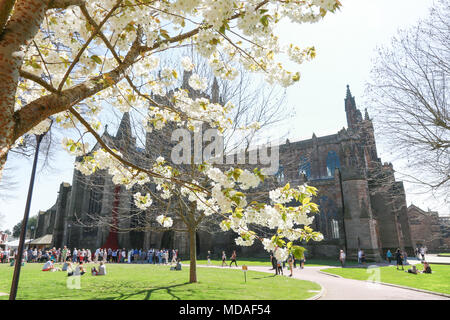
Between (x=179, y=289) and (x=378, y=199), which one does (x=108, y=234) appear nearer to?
(x=179, y=289)

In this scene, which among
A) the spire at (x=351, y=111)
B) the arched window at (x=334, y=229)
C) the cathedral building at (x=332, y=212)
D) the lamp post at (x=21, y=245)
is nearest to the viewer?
the lamp post at (x=21, y=245)

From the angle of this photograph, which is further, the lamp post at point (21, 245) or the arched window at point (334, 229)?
the arched window at point (334, 229)

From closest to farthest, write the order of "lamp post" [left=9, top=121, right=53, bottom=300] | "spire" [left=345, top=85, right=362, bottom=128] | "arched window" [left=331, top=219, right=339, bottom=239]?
"lamp post" [left=9, top=121, right=53, bottom=300] < "arched window" [left=331, top=219, right=339, bottom=239] < "spire" [left=345, top=85, right=362, bottom=128]

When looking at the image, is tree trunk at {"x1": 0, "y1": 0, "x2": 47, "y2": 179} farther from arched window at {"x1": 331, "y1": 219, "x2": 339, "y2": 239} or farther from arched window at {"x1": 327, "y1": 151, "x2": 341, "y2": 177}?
arched window at {"x1": 327, "y1": 151, "x2": 341, "y2": 177}

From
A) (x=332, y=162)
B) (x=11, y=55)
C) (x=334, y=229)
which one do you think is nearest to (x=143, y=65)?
(x=11, y=55)

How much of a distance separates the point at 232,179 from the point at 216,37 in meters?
1.78

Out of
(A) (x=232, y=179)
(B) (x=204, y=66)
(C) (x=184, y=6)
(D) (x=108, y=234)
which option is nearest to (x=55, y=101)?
(C) (x=184, y=6)

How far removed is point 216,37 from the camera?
324cm

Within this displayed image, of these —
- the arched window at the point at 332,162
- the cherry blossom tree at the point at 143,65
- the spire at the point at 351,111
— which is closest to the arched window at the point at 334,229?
the arched window at the point at 332,162

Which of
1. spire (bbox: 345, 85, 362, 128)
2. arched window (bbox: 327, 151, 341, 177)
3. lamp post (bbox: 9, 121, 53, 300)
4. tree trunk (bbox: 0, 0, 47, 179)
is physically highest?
spire (bbox: 345, 85, 362, 128)

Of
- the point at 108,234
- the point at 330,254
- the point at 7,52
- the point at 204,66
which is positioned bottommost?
the point at 330,254

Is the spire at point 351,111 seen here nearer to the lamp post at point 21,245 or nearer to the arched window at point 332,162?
the arched window at point 332,162

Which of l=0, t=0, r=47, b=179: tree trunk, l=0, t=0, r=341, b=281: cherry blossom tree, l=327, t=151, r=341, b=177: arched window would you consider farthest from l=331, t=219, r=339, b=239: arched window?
l=0, t=0, r=47, b=179: tree trunk

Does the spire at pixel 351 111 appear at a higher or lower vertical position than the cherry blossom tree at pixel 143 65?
higher
